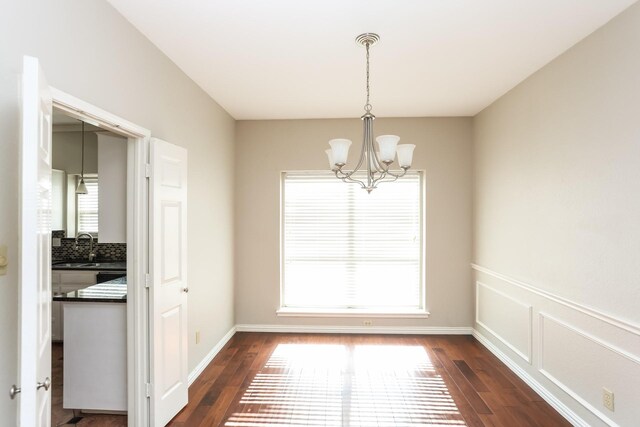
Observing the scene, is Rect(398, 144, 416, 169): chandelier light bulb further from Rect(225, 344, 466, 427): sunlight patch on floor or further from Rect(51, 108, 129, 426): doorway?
Rect(51, 108, 129, 426): doorway

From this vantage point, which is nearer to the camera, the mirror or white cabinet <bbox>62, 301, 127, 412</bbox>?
white cabinet <bbox>62, 301, 127, 412</bbox>

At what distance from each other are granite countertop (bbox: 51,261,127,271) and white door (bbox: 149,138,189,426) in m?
1.94

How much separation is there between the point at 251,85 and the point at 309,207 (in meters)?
1.85

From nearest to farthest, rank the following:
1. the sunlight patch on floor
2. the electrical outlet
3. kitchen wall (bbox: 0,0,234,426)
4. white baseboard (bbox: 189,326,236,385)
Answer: kitchen wall (bbox: 0,0,234,426) → the electrical outlet → the sunlight patch on floor → white baseboard (bbox: 189,326,236,385)

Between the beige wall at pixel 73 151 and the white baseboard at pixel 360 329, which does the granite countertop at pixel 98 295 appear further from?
the beige wall at pixel 73 151

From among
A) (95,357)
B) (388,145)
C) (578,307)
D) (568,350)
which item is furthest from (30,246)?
(568,350)

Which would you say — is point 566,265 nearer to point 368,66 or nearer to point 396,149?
point 396,149

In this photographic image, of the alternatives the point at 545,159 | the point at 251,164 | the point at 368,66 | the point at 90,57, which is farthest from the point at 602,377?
the point at 251,164

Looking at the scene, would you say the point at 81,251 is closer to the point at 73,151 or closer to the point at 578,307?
the point at 73,151

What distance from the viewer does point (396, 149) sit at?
2.52m

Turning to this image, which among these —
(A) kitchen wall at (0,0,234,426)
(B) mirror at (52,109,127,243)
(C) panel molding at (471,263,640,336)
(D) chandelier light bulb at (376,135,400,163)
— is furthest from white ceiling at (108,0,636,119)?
(B) mirror at (52,109,127,243)

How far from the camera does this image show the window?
15.4ft

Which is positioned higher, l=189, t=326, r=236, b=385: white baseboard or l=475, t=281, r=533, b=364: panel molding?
l=475, t=281, r=533, b=364: panel molding

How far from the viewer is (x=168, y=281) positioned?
A: 2650 mm
